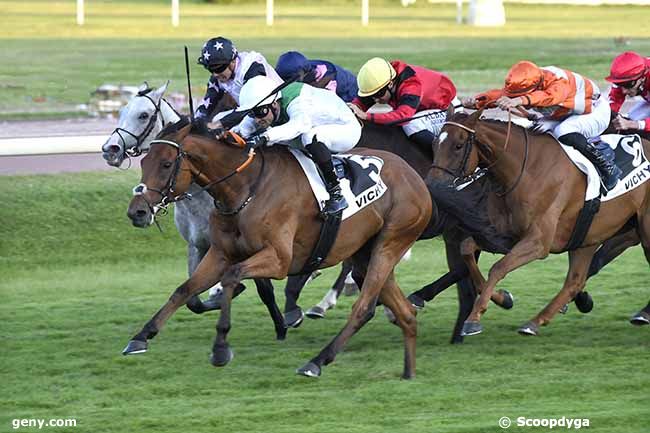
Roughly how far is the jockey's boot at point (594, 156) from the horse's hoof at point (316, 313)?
6.73 feet

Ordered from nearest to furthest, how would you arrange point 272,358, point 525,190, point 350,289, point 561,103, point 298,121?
→ point 298,121, point 272,358, point 525,190, point 561,103, point 350,289

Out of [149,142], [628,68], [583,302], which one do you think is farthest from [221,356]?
[628,68]

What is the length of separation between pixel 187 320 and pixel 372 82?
2.09m

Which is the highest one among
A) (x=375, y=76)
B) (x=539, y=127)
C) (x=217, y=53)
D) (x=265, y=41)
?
(x=217, y=53)

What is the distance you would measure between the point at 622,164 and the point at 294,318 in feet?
7.30

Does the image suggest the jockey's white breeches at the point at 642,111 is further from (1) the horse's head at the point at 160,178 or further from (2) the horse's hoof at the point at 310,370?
(1) the horse's head at the point at 160,178

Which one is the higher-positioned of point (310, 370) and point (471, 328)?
point (471, 328)

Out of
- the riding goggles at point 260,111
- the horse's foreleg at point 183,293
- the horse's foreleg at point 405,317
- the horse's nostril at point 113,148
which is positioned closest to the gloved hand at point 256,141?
the riding goggles at point 260,111

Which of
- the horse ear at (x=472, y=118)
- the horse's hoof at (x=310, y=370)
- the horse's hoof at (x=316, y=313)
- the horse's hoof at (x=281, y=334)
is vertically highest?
the horse ear at (x=472, y=118)

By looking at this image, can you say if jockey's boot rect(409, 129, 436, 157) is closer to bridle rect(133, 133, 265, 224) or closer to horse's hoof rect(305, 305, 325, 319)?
horse's hoof rect(305, 305, 325, 319)

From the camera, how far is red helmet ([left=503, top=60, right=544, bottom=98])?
7.92 metres

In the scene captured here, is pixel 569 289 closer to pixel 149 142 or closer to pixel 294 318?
pixel 294 318

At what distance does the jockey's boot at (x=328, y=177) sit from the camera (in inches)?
291

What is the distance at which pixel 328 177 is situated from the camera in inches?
293
